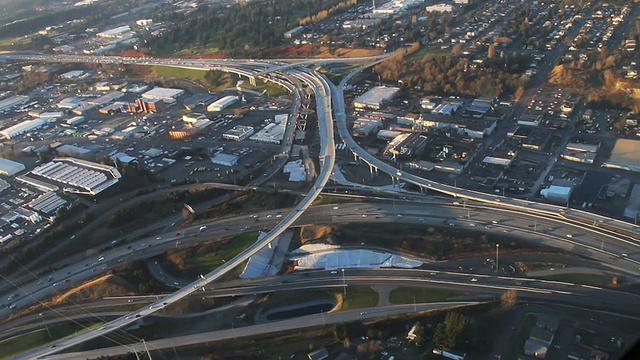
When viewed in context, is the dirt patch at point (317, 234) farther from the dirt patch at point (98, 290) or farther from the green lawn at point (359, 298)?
the dirt patch at point (98, 290)

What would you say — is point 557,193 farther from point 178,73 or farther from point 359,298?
point 178,73

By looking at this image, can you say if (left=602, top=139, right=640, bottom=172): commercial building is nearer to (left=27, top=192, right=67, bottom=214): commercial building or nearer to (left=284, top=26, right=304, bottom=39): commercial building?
(left=27, top=192, right=67, bottom=214): commercial building

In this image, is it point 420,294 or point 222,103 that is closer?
point 420,294

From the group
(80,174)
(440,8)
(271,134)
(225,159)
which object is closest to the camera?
(80,174)

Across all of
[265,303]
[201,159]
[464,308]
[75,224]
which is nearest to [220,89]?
[201,159]

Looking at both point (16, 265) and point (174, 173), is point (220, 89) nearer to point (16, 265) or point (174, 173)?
point (174, 173)

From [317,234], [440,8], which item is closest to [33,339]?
[317,234]
